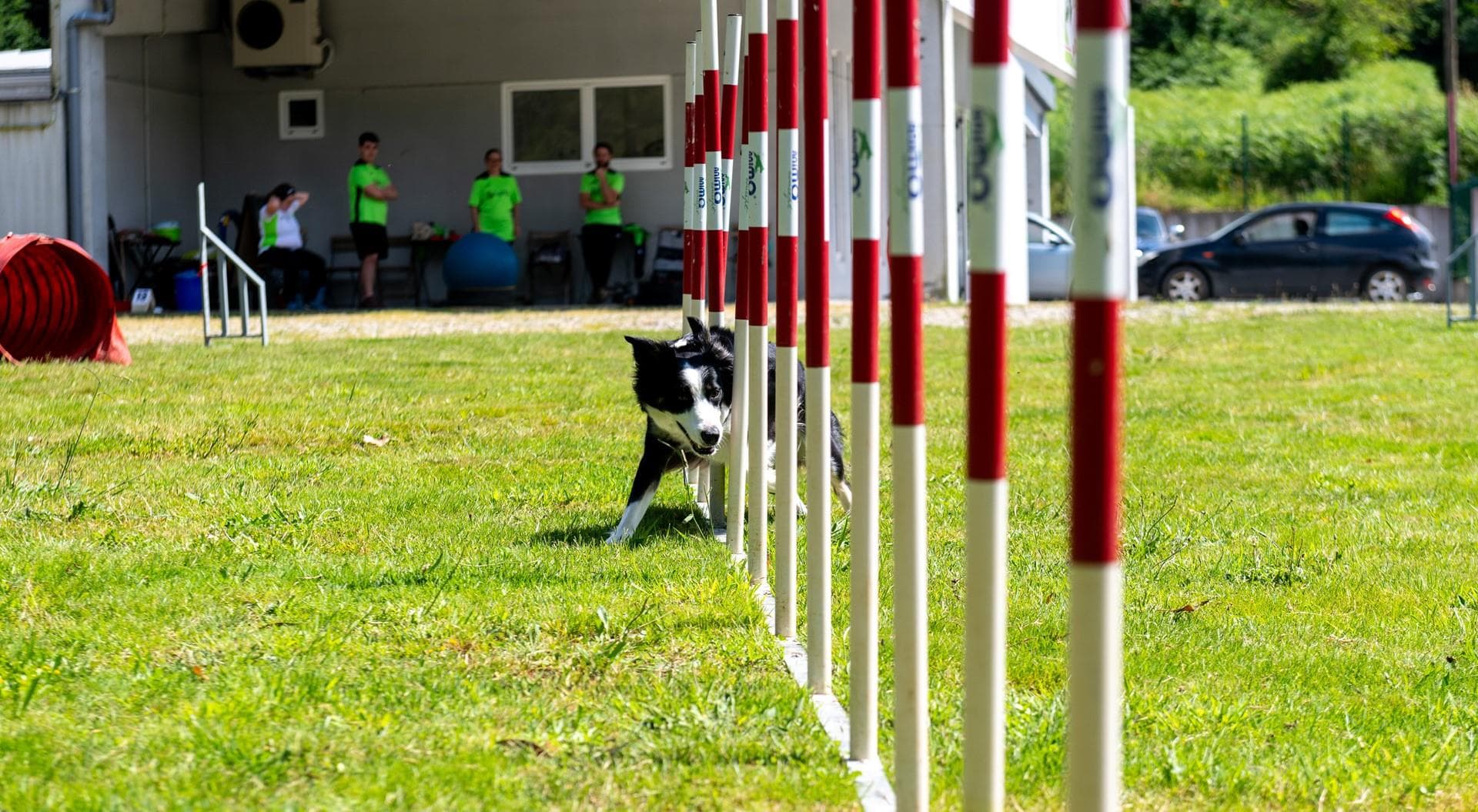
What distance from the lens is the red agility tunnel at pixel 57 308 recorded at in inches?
472

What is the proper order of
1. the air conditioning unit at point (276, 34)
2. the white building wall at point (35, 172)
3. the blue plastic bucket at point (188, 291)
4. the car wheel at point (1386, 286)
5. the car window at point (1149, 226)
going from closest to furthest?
the white building wall at point (35, 172) → the blue plastic bucket at point (188, 291) → the air conditioning unit at point (276, 34) → the car wheel at point (1386, 286) → the car window at point (1149, 226)

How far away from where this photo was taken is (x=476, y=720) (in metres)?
3.56

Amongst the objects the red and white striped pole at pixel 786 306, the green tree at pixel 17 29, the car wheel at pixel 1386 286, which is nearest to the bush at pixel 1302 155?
the car wheel at pixel 1386 286

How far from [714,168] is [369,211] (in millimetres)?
15946

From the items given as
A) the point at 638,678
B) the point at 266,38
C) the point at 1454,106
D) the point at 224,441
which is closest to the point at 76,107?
the point at 266,38

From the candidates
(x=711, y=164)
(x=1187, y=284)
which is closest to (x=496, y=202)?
(x=1187, y=284)

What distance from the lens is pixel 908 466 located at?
Result: 2.87 meters

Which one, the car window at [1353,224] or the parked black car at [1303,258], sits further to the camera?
the car window at [1353,224]

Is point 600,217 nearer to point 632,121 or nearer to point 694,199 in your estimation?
point 632,121

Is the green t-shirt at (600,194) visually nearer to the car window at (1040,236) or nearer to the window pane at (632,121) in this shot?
the window pane at (632,121)

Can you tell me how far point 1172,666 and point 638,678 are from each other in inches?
52.6

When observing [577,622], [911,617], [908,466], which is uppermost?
[908,466]

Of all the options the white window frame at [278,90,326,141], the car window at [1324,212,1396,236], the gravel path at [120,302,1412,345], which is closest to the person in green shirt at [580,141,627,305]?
the gravel path at [120,302,1412,345]

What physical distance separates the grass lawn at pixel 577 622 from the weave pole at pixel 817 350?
7.0 inches
